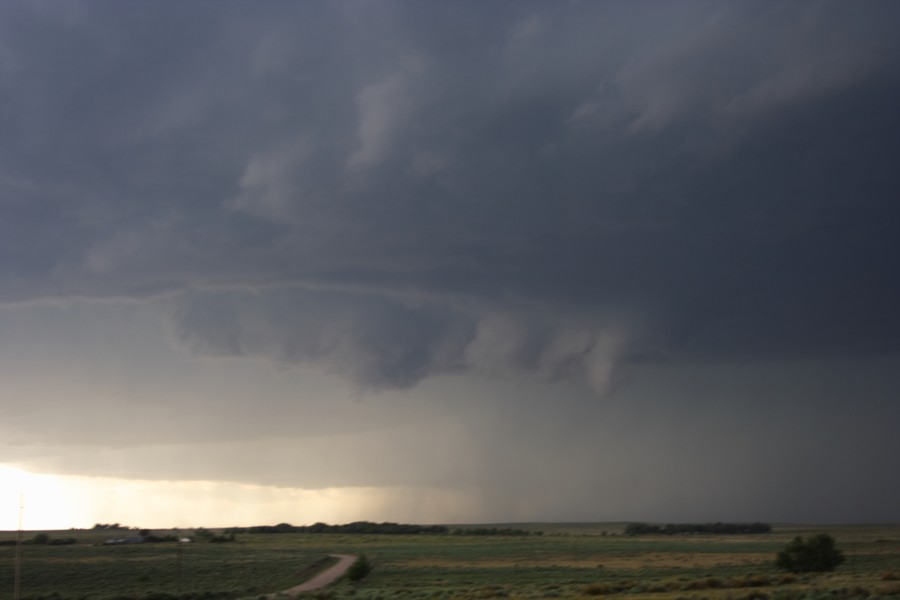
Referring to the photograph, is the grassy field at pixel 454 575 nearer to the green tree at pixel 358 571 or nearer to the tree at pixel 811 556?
the green tree at pixel 358 571

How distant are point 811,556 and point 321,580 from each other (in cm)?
4338

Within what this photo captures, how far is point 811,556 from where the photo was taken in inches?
2628

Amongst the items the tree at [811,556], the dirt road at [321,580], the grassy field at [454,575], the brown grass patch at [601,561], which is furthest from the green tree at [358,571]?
the tree at [811,556]

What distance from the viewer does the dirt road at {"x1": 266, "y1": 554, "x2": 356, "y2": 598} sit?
65850 mm

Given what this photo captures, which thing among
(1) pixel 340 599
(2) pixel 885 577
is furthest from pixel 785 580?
(1) pixel 340 599

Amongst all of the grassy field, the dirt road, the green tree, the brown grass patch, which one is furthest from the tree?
the dirt road

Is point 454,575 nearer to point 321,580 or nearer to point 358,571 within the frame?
point 358,571

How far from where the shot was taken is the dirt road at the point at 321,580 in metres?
65.8

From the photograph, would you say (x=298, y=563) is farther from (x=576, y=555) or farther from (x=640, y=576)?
(x=640, y=576)

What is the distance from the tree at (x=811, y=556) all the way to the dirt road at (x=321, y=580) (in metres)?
38.7

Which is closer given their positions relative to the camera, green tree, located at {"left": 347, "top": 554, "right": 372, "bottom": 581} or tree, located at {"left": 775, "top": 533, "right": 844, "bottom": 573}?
tree, located at {"left": 775, "top": 533, "right": 844, "bottom": 573}

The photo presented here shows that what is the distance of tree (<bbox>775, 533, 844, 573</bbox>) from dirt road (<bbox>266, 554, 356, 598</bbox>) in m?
38.7

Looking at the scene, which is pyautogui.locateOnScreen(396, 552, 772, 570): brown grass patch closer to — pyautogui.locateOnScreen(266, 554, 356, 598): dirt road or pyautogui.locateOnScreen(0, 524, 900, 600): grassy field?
Answer: pyautogui.locateOnScreen(0, 524, 900, 600): grassy field

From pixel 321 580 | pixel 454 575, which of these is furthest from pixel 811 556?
pixel 321 580
